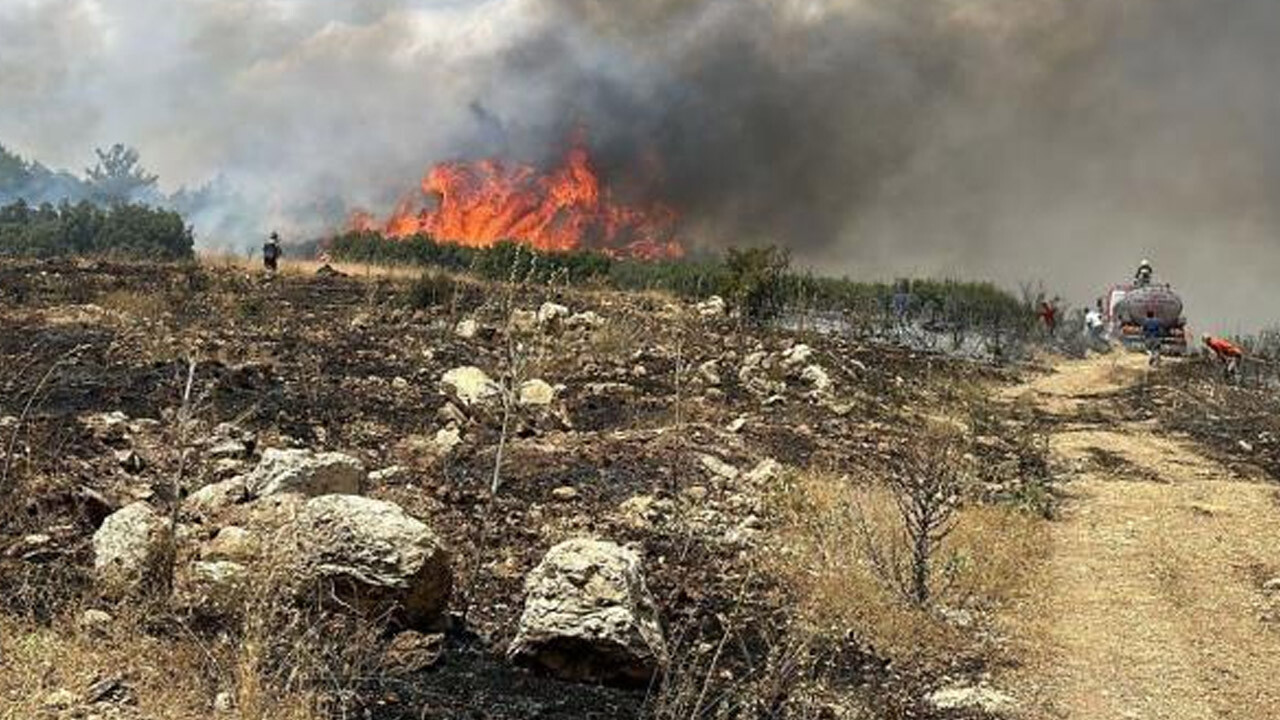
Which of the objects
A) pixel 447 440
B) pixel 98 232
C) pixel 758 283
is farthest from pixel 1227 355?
pixel 98 232

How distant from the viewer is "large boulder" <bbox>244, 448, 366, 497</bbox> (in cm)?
691

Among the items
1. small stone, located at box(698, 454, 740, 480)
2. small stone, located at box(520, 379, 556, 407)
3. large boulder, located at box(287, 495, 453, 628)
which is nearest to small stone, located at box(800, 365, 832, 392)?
small stone, located at box(520, 379, 556, 407)

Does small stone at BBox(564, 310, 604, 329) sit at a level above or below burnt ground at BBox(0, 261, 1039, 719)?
above

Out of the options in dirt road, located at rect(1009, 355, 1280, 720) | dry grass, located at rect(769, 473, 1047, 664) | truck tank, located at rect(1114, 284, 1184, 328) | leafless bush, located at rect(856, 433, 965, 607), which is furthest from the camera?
truck tank, located at rect(1114, 284, 1184, 328)

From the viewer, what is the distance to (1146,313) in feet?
104

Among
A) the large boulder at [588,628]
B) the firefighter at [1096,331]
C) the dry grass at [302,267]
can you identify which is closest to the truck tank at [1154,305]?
the firefighter at [1096,331]

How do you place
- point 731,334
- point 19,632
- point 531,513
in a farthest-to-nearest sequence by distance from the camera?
point 731,334 < point 531,513 < point 19,632

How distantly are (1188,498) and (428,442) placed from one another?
9.28m

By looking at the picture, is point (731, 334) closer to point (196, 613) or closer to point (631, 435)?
point (631, 435)

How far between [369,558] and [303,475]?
147 cm

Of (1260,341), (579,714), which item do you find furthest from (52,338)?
(1260,341)

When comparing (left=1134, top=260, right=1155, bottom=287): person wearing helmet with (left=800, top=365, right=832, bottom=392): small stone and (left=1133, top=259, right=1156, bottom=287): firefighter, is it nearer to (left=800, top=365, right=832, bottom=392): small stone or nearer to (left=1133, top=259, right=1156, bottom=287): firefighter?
(left=1133, top=259, right=1156, bottom=287): firefighter

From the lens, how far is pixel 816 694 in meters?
6.06

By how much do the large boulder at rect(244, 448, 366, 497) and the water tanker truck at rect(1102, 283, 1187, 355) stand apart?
28785mm
